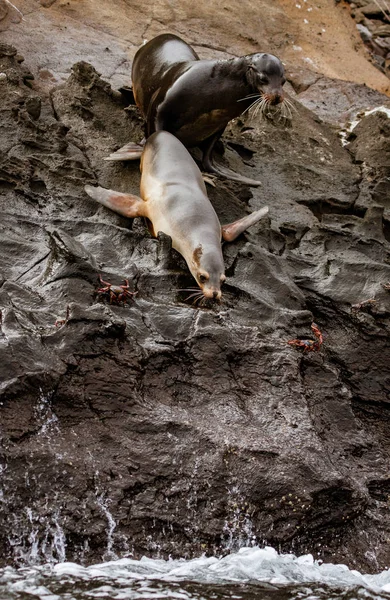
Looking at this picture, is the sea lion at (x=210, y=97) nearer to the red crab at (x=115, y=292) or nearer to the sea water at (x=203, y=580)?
the red crab at (x=115, y=292)

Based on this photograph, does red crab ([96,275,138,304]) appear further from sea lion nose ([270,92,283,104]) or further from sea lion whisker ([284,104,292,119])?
sea lion whisker ([284,104,292,119])

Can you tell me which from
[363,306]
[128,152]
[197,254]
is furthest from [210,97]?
[363,306]

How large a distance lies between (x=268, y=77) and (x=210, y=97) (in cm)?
53

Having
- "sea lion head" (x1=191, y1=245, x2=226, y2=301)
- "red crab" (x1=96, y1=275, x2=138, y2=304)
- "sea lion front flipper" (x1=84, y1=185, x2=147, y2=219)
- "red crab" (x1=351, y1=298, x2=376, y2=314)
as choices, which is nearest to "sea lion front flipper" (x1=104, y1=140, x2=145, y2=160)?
"sea lion front flipper" (x1=84, y1=185, x2=147, y2=219)

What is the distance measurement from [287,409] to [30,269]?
188cm

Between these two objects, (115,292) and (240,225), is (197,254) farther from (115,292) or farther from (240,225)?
(115,292)

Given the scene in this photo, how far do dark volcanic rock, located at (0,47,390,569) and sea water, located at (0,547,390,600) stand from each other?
0.13m

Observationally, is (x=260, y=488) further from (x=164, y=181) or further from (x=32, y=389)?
(x=164, y=181)

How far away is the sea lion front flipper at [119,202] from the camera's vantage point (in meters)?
6.55

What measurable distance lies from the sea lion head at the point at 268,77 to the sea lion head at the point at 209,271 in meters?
1.95

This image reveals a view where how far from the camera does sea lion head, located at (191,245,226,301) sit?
5707 millimetres

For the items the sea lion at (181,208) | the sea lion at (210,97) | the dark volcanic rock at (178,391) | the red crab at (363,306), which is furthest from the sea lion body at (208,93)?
the red crab at (363,306)

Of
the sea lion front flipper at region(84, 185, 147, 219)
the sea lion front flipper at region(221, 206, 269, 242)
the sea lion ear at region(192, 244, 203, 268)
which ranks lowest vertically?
the sea lion front flipper at region(84, 185, 147, 219)

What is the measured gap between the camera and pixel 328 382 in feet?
17.3
